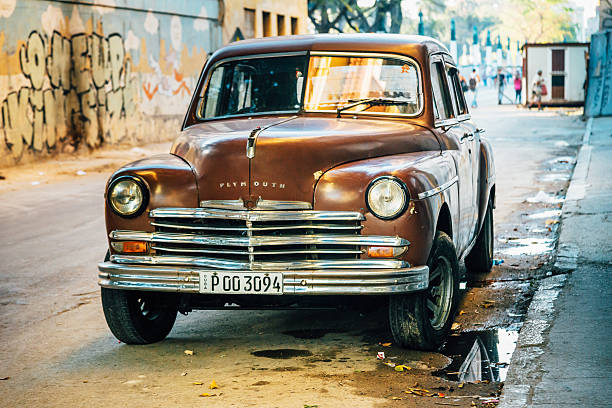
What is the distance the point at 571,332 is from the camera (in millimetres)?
5758

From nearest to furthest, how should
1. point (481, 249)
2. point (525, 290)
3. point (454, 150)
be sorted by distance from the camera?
point (454, 150) < point (525, 290) < point (481, 249)

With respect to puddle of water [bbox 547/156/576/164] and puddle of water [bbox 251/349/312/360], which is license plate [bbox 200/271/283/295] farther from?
puddle of water [bbox 547/156/576/164]

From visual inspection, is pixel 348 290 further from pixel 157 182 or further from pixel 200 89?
pixel 200 89

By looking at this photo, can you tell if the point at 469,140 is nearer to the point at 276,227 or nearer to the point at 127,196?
the point at 276,227

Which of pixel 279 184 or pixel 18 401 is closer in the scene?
pixel 18 401

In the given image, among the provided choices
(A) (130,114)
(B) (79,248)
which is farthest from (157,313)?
(A) (130,114)

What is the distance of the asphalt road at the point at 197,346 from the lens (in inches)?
194

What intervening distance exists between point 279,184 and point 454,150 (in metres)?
1.61

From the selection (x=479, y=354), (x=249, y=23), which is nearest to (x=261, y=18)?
(x=249, y=23)

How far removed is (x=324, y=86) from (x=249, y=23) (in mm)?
27538

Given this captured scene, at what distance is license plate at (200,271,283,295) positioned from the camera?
17.0ft

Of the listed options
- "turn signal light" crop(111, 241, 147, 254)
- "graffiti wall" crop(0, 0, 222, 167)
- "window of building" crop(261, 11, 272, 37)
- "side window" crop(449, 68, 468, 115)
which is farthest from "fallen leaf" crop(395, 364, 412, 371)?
"window of building" crop(261, 11, 272, 37)

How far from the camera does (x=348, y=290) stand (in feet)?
16.8

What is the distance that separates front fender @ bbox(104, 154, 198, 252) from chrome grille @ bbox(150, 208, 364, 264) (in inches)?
2.4
